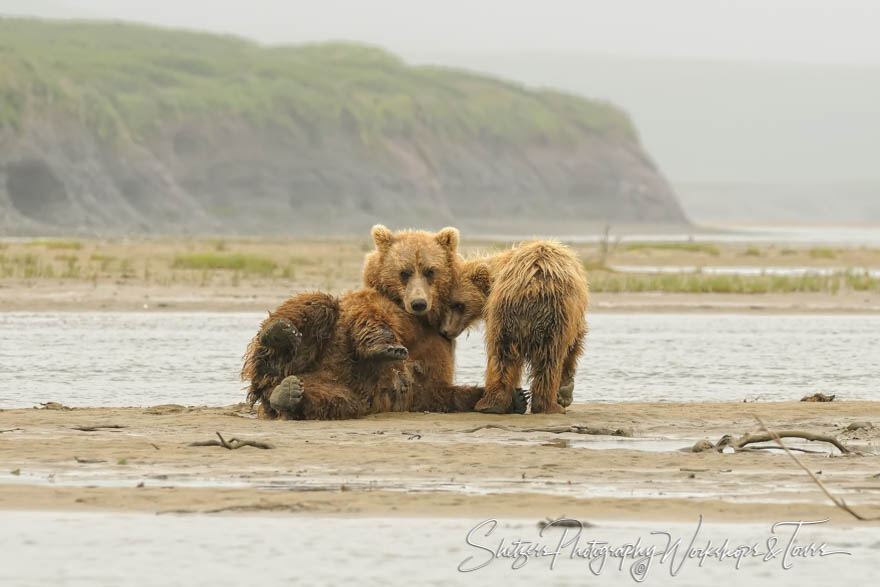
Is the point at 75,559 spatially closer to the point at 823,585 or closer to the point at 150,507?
the point at 150,507

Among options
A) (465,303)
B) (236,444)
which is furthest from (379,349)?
(236,444)

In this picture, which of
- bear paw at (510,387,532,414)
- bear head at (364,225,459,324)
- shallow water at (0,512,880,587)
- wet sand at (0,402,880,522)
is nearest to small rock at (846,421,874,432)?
wet sand at (0,402,880,522)

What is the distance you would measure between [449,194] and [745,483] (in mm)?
86679

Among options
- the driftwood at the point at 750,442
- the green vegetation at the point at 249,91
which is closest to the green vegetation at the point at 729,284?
the driftwood at the point at 750,442

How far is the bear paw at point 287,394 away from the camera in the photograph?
9023mm

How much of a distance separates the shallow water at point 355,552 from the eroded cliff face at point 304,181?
54640mm

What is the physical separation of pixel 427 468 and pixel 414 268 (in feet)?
7.52

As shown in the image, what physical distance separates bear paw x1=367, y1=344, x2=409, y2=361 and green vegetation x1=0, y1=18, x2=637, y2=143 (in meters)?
62.2

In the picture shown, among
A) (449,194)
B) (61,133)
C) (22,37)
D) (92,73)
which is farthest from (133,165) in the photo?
(22,37)

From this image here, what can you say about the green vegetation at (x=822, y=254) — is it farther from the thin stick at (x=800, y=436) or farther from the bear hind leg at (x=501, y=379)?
the thin stick at (x=800, y=436)

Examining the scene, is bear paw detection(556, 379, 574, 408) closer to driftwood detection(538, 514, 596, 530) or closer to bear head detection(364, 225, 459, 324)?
bear head detection(364, 225, 459, 324)

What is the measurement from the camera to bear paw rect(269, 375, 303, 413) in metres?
9.02

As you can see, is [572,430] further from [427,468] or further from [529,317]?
[427,468]

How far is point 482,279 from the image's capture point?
985 centimetres
